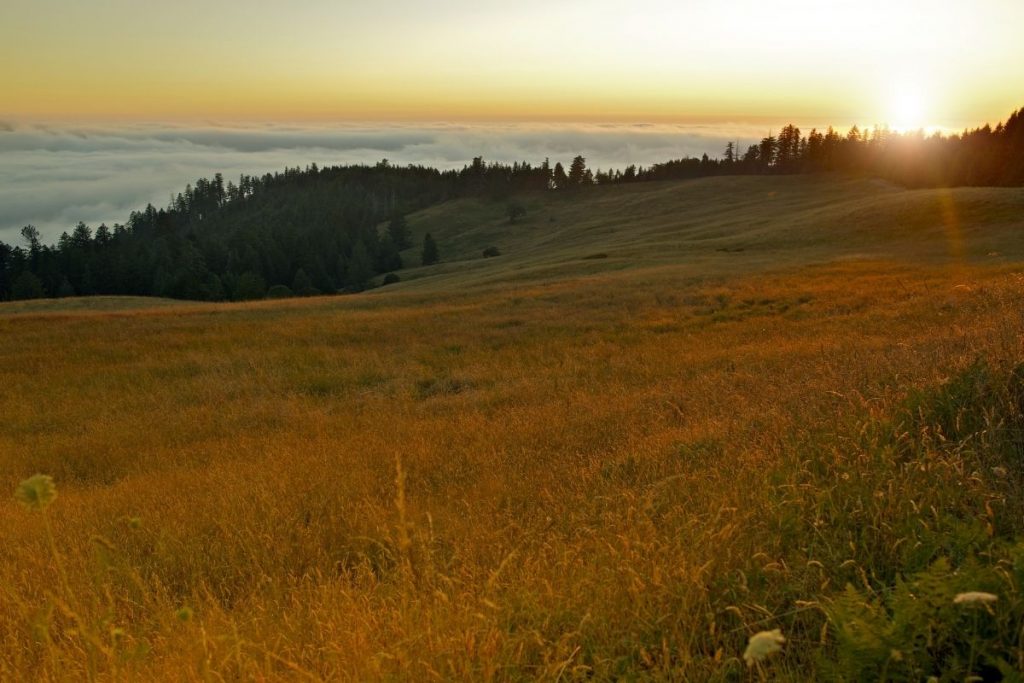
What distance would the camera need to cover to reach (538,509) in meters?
5.15

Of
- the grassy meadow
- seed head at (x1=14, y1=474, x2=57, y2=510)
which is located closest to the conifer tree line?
the grassy meadow

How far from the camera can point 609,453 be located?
22.0 ft

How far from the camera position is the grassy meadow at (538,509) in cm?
286

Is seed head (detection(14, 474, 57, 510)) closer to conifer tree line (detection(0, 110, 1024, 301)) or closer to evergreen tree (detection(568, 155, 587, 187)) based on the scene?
conifer tree line (detection(0, 110, 1024, 301))

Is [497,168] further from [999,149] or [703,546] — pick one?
[703,546]

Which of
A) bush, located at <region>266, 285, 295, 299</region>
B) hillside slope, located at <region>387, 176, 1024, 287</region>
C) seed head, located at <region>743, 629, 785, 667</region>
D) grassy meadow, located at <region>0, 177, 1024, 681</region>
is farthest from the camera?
bush, located at <region>266, 285, 295, 299</region>

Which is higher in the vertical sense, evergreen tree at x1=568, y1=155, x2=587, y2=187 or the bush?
evergreen tree at x1=568, y1=155, x2=587, y2=187

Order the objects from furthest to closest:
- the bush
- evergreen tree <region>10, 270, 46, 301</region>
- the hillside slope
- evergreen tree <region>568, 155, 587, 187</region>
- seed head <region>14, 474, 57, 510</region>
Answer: evergreen tree <region>568, 155, 587, 187</region>, the bush, evergreen tree <region>10, 270, 46, 301</region>, the hillside slope, seed head <region>14, 474, 57, 510</region>

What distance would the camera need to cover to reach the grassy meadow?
2.86 meters

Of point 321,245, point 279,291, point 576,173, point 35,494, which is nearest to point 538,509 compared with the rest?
point 35,494

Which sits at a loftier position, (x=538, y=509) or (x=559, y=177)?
(x=559, y=177)

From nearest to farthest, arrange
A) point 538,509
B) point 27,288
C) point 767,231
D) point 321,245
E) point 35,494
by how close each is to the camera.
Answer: point 35,494 → point 538,509 → point 767,231 → point 27,288 → point 321,245

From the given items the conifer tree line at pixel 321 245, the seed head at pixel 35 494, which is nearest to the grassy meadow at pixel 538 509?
the seed head at pixel 35 494

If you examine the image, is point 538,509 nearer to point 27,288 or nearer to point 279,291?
point 279,291
